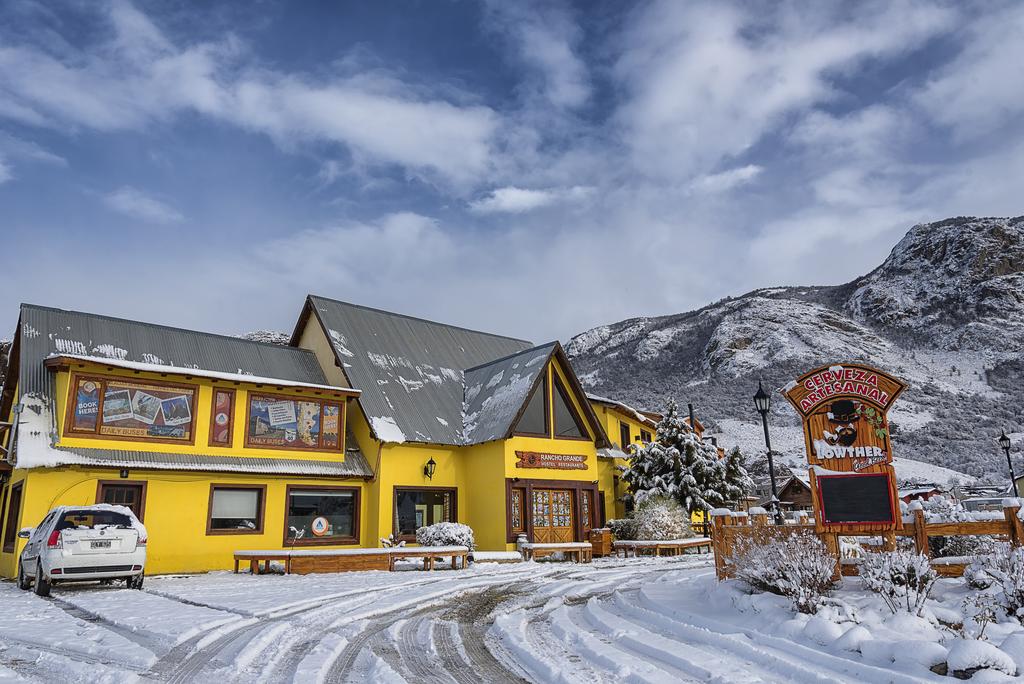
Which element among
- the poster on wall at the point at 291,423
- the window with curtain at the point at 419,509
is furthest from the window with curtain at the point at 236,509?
the window with curtain at the point at 419,509

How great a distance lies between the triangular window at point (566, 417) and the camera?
80.0 feet

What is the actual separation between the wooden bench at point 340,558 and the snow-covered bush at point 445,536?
0.75 m

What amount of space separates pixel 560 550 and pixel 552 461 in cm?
345

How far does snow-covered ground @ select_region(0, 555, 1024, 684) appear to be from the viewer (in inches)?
242

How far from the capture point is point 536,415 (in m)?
23.7

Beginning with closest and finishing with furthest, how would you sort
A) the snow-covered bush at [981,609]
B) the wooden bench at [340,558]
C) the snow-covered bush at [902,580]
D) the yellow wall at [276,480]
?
the snow-covered bush at [981,609], the snow-covered bush at [902,580], the wooden bench at [340,558], the yellow wall at [276,480]

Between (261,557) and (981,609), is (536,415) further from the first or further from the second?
(981,609)

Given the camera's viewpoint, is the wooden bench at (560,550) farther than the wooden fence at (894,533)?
Yes

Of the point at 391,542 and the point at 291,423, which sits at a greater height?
the point at 291,423

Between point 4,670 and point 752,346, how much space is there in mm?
92480

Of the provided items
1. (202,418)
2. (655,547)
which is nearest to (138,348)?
(202,418)

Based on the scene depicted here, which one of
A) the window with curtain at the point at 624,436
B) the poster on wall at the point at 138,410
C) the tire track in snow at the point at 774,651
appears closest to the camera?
the tire track in snow at the point at 774,651

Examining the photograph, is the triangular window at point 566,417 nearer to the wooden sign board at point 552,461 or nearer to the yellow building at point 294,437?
the yellow building at point 294,437

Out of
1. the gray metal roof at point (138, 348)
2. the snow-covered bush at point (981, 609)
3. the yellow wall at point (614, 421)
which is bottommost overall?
the snow-covered bush at point (981, 609)
